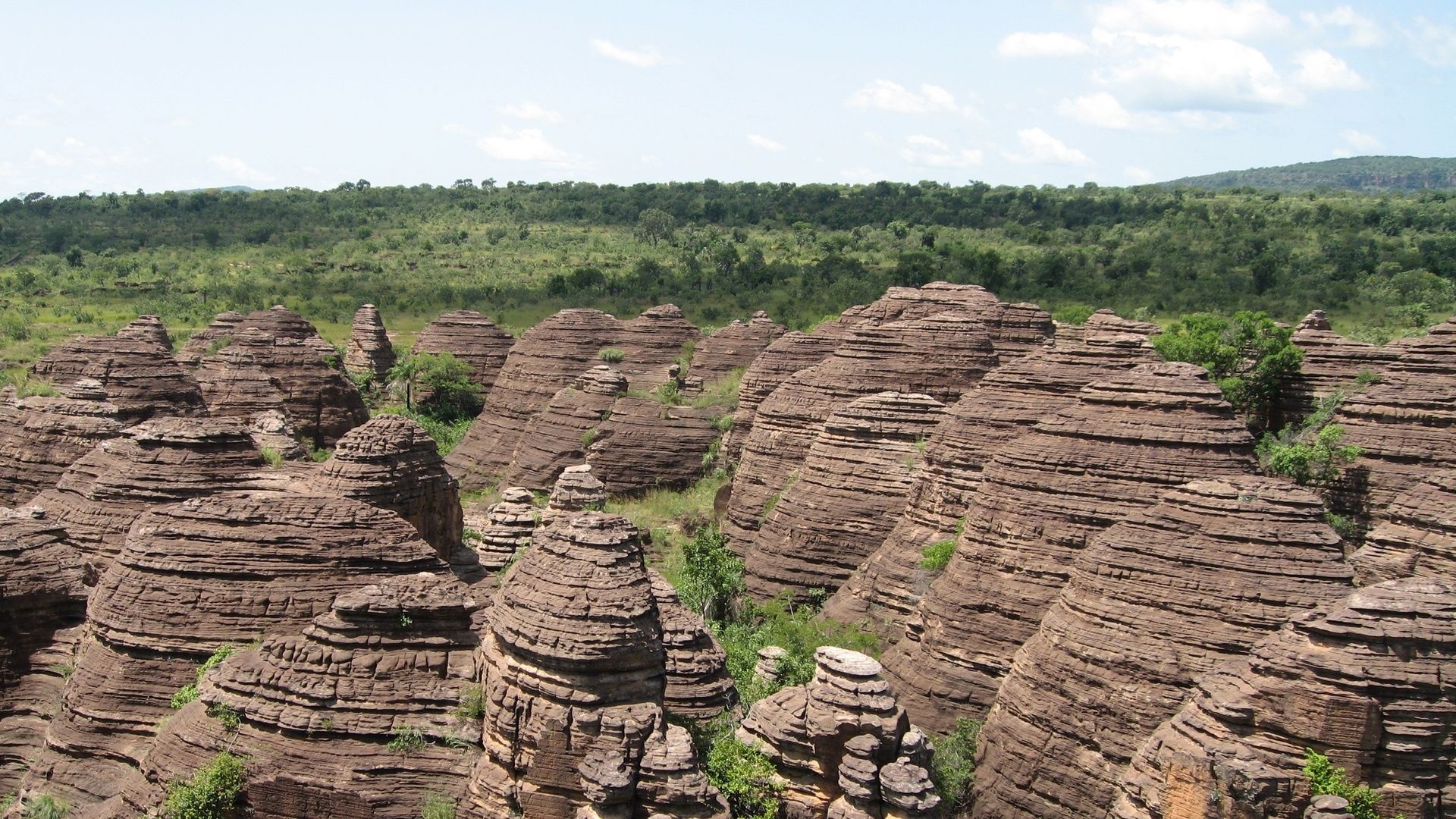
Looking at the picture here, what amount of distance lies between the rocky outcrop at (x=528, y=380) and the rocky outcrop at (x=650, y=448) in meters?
5.43

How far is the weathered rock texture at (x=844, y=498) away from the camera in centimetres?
2844

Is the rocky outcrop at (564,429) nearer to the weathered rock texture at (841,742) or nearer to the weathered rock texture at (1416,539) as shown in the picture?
the weathered rock texture at (1416,539)

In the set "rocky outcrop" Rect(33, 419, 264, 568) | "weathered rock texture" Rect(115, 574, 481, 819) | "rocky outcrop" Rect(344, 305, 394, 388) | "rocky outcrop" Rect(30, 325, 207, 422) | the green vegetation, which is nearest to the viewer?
the green vegetation

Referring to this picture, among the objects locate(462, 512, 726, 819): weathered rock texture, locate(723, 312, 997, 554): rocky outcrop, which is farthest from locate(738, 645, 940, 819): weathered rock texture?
locate(723, 312, 997, 554): rocky outcrop

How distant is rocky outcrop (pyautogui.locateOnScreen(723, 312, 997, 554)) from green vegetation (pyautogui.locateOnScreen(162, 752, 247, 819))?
17.3 m

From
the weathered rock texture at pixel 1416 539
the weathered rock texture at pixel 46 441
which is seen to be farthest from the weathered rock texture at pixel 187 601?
the weathered rock texture at pixel 1416 539

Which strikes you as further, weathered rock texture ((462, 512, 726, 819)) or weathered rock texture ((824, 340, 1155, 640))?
weathered rock texture ((824, 340, 1155, 640))

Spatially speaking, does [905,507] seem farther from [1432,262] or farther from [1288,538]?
[1432,262]

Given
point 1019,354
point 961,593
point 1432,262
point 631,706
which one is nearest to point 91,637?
point 631,706

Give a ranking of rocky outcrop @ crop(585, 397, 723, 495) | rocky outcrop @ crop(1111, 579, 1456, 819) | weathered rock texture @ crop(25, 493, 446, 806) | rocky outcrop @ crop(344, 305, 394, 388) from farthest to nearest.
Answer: rocky outcrop @ crop(344, 305, 394, 388)
rocky outcrop @ crop(585, 397, 723, 495)
weathered rock texture @ crop(25, 493, 446, 806)
rocky outcrop @ crop(1111, 579, 1456, 819)

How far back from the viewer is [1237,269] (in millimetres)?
72625

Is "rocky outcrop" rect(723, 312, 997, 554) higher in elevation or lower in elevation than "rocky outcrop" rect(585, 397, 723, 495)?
higher

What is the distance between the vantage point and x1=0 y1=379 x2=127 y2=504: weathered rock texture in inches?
1086

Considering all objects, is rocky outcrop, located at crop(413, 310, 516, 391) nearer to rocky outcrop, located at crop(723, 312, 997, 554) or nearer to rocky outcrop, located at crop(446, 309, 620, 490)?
rocky outcrop, located at crop(446, 309, 620, 490)
